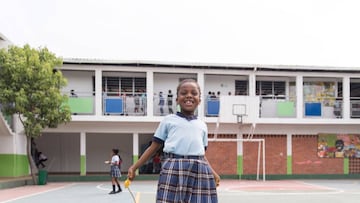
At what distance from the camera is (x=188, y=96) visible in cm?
348

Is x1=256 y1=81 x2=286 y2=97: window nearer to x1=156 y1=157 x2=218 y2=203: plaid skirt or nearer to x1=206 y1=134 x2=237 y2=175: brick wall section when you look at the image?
x1=206 y1=134 x2=237 y2=175: brick wall section

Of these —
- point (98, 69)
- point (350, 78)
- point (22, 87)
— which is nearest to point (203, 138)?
point (22, 87)

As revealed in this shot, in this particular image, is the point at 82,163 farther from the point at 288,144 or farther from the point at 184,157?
the point at 184,157

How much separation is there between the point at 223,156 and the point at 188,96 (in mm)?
17878

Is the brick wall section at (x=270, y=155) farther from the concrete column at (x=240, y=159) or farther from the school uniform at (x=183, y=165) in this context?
the school uniform at (x=183, y=165)

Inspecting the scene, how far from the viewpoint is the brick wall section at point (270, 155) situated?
2127cm

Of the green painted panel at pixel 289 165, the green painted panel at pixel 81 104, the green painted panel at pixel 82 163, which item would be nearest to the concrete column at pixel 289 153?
the green painted panel at pixel 289 165

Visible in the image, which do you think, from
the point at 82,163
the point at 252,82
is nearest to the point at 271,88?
the point at 252,82

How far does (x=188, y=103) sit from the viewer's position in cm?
349

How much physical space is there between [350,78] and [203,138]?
20262 millimetres

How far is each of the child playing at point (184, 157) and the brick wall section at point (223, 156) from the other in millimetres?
17523

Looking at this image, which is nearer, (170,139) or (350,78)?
(170,139)

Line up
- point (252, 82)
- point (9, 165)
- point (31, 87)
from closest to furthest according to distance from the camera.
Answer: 1. point (31, 87)
2. point (9, 165)
3. point (252, 82)

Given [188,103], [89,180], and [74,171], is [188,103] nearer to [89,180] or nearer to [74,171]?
[89,180]
